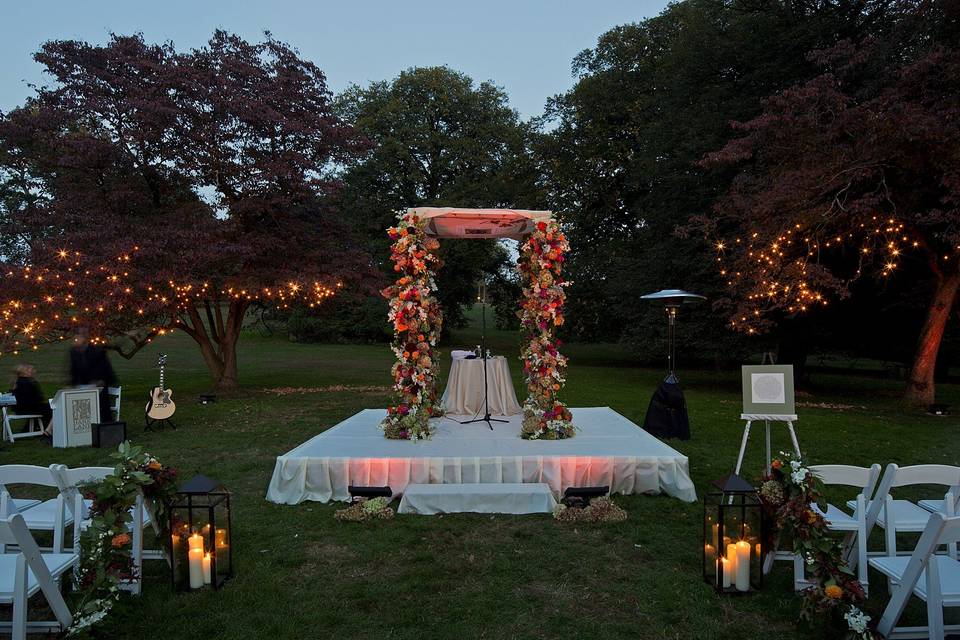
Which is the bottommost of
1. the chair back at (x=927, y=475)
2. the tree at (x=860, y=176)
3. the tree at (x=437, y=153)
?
the chair back at (x=927, y=475)

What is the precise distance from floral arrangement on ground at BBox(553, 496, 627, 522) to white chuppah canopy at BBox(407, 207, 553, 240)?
11.8 feet

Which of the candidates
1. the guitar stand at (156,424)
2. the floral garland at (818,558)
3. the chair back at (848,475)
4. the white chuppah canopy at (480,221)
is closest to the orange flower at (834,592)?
the floral garland at (818,558)

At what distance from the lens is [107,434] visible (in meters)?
8.91

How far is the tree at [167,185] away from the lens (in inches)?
430

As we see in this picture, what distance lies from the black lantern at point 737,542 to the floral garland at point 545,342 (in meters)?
3.12

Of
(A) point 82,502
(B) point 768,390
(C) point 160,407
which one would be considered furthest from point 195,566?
(C) point 160,407

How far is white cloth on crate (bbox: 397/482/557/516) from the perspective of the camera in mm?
5730

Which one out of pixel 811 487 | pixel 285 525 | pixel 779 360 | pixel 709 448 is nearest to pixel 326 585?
pixel 285 525

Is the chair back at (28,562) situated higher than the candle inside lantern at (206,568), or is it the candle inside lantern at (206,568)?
the chair back at (28,562)

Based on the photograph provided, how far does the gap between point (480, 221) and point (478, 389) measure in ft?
8.36

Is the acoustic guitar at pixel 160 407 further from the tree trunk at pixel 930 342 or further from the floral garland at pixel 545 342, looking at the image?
the tree trunk at pixel 930 342

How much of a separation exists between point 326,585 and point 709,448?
6.23 metres

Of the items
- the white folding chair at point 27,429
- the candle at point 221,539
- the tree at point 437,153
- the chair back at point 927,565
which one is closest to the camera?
the chair back at point 927,565

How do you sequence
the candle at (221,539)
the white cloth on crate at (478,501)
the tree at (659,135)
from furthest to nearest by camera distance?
1. the tree at (659,135)
2. the white cloth on crate at (478,501)
3. the candle at (221,539)
